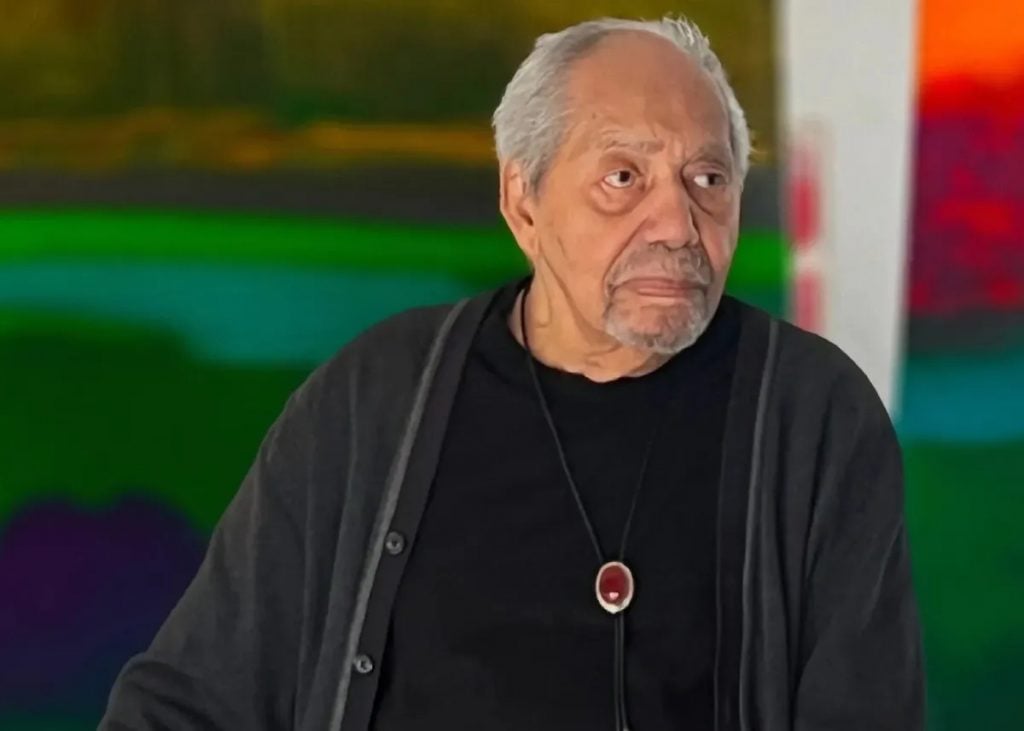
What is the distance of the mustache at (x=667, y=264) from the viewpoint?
1343 mm

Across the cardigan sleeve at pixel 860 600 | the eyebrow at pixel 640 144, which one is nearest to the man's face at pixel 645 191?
the eyebrow at pixel 640 144

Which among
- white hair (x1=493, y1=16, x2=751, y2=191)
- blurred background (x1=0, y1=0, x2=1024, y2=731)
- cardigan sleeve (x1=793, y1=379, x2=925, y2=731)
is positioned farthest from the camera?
blurred background (x1=0, y1=0, x2=1024, y2=731)

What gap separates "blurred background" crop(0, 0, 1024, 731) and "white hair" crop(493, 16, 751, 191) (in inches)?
11.2

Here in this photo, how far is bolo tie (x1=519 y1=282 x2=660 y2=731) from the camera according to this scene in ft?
4.35

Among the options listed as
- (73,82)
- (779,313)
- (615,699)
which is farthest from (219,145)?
(615,699)

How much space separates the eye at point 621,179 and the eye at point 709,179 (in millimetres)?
70

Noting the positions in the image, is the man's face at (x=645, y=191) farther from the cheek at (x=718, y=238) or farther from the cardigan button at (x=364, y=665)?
the cardigan button at (x=364, y=665)

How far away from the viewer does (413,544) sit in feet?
4.63

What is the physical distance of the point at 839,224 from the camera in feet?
5.57

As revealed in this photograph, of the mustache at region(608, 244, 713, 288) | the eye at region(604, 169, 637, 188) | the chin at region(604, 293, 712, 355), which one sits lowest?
the chin at region(604, 293, 712, 355)

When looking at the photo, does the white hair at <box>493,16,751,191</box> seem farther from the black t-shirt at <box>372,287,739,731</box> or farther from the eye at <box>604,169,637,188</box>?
the black t-shirt at <box>372,287,739,731</box>

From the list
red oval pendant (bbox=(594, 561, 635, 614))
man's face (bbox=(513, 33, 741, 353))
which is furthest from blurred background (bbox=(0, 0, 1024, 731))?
red oval pendant (bbox=(594, 561, 635, 614))

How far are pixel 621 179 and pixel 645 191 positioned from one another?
0.03 meters

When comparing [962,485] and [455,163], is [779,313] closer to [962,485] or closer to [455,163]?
[962,485]
